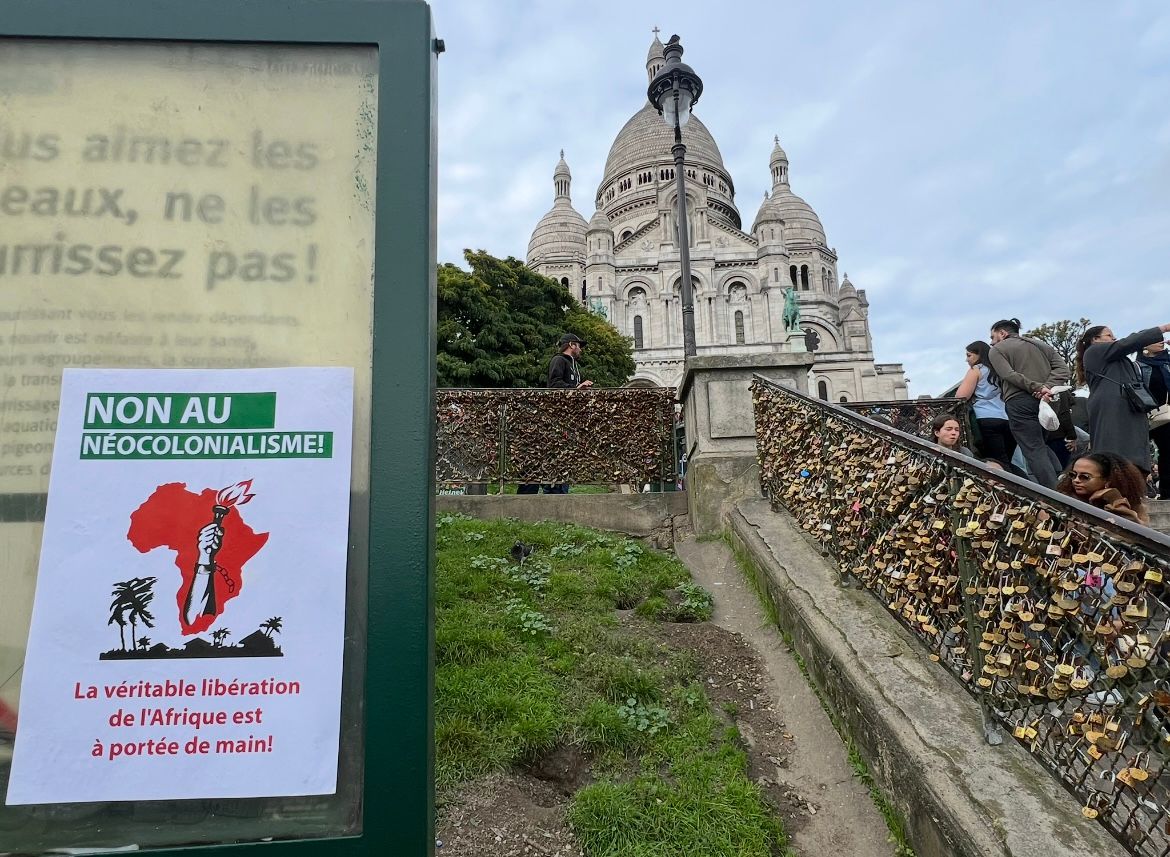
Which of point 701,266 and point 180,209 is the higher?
point 701,266

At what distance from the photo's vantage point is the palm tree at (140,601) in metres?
1.31

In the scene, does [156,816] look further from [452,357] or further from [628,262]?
[628,262]

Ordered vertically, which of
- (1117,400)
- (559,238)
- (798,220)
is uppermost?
(798,220)

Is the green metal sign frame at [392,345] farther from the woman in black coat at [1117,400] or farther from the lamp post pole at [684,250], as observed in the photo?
the lamp post pole at [684,250]

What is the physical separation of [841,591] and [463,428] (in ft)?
15.0

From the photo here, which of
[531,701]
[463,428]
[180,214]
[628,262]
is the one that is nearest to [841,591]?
[531,701]

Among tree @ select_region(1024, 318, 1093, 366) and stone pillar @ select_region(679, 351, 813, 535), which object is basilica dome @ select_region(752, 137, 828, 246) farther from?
stone pillar @ select_region(679, 351, 813, 535)

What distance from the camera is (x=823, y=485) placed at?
436 centimetres

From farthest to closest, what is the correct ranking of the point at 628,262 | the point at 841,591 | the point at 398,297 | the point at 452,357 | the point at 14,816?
the point at 628,262
the point at 452,357
the point at 841,591
the point at 398,297
the point at 14,816

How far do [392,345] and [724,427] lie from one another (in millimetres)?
5106

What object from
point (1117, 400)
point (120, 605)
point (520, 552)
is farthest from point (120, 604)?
point (1117, 400)

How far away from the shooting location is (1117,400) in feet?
17.3

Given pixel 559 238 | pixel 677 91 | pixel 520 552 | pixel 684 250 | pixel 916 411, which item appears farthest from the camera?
pixel 559 238

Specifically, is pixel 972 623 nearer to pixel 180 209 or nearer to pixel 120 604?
pixel 120 604
